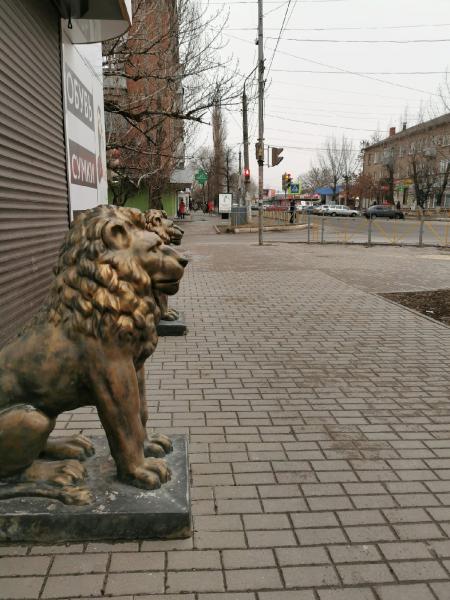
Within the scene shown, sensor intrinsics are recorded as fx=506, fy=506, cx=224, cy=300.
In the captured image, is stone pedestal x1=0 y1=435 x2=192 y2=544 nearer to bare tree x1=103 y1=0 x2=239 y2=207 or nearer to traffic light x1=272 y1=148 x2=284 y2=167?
bare tree x1=103 y1=0 x2=239 y2=207

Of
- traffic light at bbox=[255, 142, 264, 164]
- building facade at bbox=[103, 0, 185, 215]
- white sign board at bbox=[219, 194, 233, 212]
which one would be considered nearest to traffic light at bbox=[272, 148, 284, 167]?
traffic light at bbox=[255, 142, 264, 164]

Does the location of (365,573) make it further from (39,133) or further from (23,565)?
(39,133)

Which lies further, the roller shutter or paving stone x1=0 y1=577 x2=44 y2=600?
the roller shutter

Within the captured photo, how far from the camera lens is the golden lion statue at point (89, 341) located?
214 cm

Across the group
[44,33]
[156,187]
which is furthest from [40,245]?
[156,187]

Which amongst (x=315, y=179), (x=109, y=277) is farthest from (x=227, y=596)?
(x=315, y=179)

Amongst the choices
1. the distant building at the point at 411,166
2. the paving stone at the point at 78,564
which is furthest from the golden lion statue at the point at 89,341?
the distant building at the point at 411,166

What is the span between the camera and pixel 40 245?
6.06 m

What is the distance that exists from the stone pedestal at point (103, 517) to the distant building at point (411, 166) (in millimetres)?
51336

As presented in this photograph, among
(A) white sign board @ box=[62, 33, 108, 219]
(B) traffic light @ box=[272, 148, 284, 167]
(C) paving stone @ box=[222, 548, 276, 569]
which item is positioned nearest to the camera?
(C) paving stone @ box=[222, 548, 276, 569]

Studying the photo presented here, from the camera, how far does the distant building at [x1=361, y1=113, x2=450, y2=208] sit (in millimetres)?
54625

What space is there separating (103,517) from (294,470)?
1.28m

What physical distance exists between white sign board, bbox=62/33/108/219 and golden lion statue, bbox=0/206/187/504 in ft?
18.4

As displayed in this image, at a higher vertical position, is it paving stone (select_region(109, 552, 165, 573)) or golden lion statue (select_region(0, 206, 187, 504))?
golden lion statue (select_region(0, 206, 187, 504))
